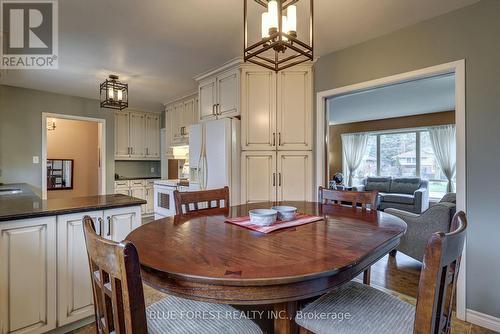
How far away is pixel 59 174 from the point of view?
5332 millimetres

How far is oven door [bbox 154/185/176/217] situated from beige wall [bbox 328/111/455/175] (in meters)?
3.05

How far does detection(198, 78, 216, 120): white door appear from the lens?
3400 millimetres

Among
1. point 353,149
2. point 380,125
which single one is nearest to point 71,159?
point 353,149

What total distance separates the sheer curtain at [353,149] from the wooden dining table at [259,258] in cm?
676

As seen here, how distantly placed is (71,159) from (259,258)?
19.9 ft

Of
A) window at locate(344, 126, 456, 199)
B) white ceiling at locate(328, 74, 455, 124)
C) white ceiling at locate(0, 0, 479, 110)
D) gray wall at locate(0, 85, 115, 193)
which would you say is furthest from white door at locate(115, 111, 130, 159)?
window at locate(344, 126, 456, 199)

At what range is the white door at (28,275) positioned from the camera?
4.91 feet

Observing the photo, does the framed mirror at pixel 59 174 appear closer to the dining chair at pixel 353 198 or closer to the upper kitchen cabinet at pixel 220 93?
the upper kitchen cabinet at pixel 220 93

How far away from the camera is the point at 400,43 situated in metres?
2.33

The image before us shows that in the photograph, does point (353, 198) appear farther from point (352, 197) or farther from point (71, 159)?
point (71, 159)

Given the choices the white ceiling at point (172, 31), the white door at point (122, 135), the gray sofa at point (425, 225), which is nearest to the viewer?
the white ceiling at point (172, 31)

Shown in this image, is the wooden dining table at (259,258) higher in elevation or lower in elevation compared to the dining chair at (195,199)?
lower

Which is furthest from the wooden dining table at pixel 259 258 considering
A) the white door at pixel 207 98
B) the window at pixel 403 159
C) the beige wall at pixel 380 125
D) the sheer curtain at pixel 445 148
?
the window at pixel 403 159

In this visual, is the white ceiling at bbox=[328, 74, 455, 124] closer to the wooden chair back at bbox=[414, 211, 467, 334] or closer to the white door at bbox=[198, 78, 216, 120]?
the white door at bbox=[198, 78, 216, 120]
